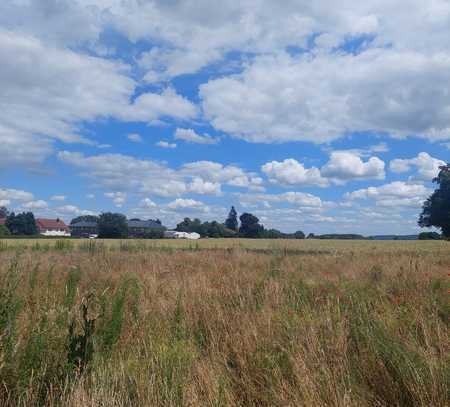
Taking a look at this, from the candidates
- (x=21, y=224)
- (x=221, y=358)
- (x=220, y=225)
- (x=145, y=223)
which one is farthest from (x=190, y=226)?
(x=221, y=358)

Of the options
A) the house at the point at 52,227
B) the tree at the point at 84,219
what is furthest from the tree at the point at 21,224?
the tree at the point at 84,219

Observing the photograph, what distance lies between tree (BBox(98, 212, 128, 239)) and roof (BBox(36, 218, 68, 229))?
6452 cm

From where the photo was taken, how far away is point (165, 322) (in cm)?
499

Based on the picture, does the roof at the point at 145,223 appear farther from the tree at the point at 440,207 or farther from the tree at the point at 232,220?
the tree at the point at 440,207

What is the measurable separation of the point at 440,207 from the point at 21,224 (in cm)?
9603

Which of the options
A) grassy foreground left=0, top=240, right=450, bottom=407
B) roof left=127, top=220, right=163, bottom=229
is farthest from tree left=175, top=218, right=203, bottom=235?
grassy foreground left=0, top=240, right=450, bottom=407

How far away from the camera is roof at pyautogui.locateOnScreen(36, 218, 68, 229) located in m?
142

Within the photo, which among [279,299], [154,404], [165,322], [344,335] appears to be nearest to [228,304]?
[279,299]

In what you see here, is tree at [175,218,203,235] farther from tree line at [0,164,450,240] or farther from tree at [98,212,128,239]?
tree at [98,212,128,239]

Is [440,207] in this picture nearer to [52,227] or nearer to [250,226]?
[250,226]

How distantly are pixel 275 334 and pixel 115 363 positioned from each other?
1.62 meters

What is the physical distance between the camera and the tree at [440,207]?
3881 cm

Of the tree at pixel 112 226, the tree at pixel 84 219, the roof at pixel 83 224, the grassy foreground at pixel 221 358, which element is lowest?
the grassy foreground at pixel 221 358

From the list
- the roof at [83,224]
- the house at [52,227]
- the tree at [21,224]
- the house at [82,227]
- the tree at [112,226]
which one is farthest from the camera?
the roof at [83,224]
